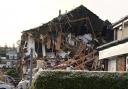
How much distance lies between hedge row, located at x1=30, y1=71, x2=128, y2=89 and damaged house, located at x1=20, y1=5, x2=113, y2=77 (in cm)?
3364

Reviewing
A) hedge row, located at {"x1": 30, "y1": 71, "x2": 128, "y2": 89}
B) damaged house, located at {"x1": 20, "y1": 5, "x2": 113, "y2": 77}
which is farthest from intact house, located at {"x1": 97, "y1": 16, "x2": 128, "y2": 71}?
damaged house, located at {"x1": 20, "y1": 5, "x2": 113, "y2": 77}

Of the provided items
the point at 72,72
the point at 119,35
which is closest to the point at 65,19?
the point at 119,35

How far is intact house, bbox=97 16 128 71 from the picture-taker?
27.1m

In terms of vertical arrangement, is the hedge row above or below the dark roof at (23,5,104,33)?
below

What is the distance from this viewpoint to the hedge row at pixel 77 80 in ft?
57.0

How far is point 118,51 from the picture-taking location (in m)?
27.9

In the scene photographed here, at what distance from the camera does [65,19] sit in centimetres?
5559

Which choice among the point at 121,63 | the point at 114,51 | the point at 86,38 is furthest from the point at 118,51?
the point at 86,38

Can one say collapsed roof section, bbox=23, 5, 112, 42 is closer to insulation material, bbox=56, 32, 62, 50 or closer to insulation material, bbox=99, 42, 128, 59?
insulation material, bbox=56, 32, 62, 50

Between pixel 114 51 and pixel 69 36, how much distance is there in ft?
84.7

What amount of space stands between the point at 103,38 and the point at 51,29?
540cm

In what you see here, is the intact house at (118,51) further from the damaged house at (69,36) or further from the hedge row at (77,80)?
the damaged house at (69,36)

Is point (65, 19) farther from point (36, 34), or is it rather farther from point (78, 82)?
point (78, 82)

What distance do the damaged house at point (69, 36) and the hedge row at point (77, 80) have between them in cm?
3364
